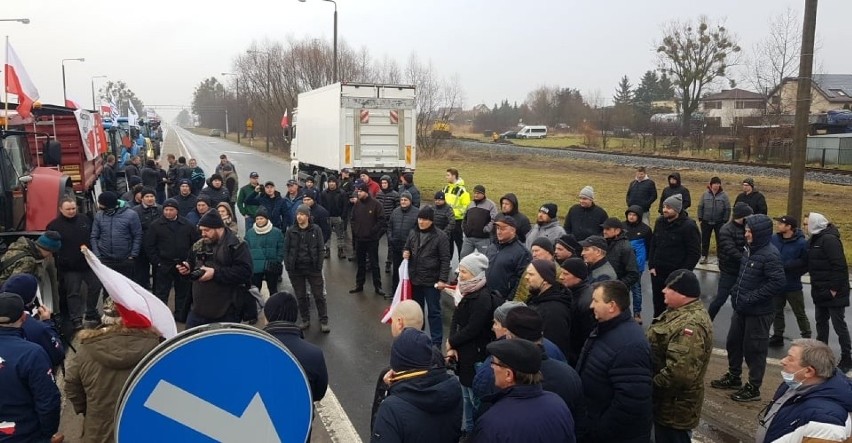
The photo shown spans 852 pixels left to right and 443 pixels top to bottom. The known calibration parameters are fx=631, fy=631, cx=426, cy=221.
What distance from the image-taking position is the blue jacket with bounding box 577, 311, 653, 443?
150 inches

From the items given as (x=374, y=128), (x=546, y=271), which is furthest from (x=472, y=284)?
(x=374, y=128)

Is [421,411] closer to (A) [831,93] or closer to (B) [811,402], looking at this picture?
(B) [811,402]

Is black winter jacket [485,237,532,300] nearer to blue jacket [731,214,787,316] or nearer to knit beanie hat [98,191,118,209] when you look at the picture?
blue jacket [731,214,787,316]

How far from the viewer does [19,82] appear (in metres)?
9.83

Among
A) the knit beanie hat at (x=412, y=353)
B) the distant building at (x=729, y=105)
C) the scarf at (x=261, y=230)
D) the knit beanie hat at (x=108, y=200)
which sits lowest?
the scarf at (x=261, y=230)

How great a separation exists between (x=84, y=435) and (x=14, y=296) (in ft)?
3.14

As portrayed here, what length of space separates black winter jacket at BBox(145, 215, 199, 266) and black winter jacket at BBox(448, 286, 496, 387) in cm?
449

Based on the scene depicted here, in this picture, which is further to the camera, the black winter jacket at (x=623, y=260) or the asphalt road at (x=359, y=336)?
the black winter jacket at (x=623, y=260)

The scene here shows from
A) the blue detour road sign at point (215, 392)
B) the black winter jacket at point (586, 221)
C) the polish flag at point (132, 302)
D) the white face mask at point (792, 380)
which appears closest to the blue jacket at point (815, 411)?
the white face mask at point (792, 380)

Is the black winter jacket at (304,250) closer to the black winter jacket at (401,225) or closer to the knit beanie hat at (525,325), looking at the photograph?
the black winter jacket at (401,225)

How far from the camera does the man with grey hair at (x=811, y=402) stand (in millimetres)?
3252

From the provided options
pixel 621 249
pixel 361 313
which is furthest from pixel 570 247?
pixel 361 313

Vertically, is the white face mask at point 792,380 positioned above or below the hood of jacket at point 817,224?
below

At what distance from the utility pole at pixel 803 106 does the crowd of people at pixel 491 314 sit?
1.85ft
